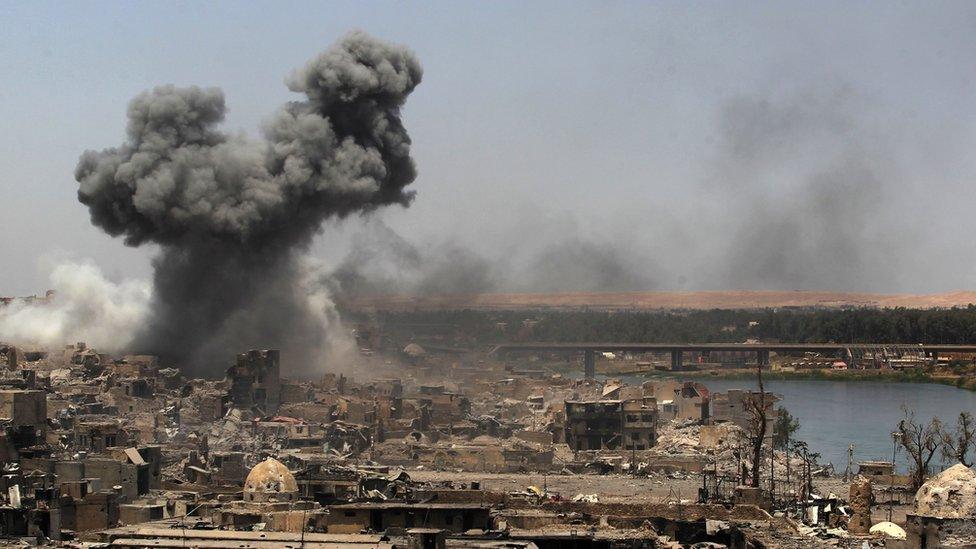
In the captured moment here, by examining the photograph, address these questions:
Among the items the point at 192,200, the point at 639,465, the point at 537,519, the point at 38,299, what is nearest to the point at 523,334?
the point at 38,299

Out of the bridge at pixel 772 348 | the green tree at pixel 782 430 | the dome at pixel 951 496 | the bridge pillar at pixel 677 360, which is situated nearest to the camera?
the dome at pixel 951 496

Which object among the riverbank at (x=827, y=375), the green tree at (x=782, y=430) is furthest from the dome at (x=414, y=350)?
the riverbank at (x=827, y=375)

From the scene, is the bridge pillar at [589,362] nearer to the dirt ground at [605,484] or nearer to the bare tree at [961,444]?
the bare tree at [961,444]

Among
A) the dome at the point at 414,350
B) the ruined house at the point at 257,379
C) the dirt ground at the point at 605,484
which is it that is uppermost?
the dome at the point at 414,350

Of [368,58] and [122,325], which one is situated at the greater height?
[368,58]

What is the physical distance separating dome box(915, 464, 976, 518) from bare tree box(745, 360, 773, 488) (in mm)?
8898

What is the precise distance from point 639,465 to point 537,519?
12.1 meters

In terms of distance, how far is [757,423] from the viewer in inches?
1489

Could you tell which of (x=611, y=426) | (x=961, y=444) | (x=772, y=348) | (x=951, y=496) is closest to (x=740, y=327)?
(x=772, y=348)

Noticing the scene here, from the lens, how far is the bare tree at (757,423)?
106 ft

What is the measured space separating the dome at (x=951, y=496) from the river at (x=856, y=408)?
17.6 meters

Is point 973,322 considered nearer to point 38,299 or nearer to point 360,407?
point 38,299

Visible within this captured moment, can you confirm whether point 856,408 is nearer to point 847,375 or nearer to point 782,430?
point 782,430

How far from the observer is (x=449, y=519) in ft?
86.3
